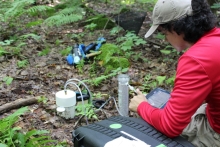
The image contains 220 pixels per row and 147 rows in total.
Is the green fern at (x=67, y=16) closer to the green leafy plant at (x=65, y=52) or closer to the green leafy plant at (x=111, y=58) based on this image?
the green leafy plant at (x=65, y=52)

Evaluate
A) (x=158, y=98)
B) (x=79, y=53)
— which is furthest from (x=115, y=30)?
(x=158, y=98)

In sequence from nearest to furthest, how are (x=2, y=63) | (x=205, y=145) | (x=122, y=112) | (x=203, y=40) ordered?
(x=203, y=40) → (x=205, y=145) → (x=122, y=112) → (x=2, y=63)

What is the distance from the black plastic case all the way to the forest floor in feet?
2.76

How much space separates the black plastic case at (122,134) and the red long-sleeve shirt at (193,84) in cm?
6

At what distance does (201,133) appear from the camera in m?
2.26

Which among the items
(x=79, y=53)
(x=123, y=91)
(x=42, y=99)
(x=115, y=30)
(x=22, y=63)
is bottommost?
(x=42, y=99)

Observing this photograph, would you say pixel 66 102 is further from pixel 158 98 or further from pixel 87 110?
pixel 158 98

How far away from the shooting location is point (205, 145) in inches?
87.1

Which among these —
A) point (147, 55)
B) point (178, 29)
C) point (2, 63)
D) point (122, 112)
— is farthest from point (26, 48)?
point (178, 29)

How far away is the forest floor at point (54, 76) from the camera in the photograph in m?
3.04

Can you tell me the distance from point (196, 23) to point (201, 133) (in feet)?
3.06

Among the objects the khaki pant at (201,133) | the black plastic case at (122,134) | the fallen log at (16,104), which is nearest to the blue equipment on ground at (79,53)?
the fallen log at (16,104)

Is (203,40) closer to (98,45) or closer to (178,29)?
(178,29)

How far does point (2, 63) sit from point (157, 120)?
3.57m
